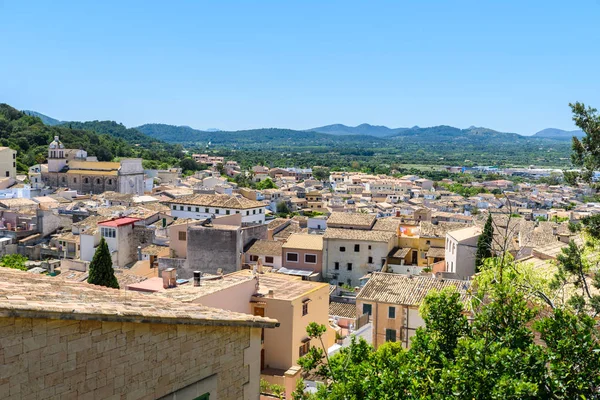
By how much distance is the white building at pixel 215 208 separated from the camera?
51406mm

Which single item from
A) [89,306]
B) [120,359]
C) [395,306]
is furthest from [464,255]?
[89,306]

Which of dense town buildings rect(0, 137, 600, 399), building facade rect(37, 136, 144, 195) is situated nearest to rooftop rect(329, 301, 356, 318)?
dense town buildings rect(0, 137, 600, 399)

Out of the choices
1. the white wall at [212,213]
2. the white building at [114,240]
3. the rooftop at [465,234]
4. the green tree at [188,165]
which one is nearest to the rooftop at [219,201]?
the white wall at [212,213]

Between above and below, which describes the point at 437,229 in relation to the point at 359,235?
above

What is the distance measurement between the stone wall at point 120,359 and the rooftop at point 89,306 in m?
0.10

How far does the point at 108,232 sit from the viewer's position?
38031mm

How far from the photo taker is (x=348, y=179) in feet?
468

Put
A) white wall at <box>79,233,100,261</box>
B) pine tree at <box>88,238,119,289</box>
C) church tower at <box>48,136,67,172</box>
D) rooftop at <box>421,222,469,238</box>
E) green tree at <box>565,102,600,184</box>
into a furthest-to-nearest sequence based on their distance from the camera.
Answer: church tower at <box>48,136,67,172</box> < rooftop at <box>421,222,469,238</box> < white wall at <box>79,233,100,261</box> < pine tree at <box>88,238,119,289</box> < green tree at <box>565,102,600,184</box>

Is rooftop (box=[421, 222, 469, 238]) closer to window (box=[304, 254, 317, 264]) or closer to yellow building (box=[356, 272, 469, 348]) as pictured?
window (box=[304, 254, 317, 264])

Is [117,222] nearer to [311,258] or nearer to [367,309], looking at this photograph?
[311,258]

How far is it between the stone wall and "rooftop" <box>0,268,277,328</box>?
10cm

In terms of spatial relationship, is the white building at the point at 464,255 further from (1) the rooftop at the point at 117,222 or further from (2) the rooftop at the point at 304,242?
(1) the rooftop at the point at 117,222

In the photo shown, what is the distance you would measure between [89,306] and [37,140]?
406ft

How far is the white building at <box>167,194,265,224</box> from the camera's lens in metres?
51.4
